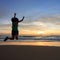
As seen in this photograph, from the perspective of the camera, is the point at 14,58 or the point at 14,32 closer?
the point at 14,58

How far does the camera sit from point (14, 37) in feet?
47.9

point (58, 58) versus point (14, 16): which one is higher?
point (14, 16)

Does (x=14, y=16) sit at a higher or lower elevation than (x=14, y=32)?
higher

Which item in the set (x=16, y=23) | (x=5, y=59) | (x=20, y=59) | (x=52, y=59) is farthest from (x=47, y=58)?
(x=16, y=23)

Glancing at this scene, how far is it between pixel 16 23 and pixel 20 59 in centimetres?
853

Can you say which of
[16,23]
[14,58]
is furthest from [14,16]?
[14,58]

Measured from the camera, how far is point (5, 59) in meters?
5.80

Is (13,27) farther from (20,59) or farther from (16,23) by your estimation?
(20,59)

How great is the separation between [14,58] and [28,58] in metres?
0.42

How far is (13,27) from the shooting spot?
→ 14.3 m

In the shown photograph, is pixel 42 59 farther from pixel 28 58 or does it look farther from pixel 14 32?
pixel 14 32

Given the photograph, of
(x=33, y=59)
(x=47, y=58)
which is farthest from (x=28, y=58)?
(x=47, y=58)

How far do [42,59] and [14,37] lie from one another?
8.88m

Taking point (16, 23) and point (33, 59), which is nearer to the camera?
point (33, 59)
